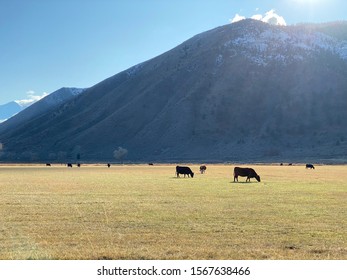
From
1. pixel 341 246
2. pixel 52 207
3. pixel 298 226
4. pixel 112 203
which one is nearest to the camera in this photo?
pixel 341 246

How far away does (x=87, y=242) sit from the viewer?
15.7 metres

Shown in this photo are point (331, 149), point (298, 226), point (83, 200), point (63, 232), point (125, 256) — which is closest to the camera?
point (125, 256)

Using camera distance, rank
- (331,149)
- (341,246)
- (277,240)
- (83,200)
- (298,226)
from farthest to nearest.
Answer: (331,149) < (83,200) < (298,226) < (277,240) < (341,246)

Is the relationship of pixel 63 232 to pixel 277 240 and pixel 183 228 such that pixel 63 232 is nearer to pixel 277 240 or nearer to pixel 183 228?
pixel 183 228

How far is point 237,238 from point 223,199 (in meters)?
13.4

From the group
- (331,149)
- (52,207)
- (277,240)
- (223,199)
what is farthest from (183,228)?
(331,149)

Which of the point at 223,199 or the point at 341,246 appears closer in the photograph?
the point at 341,246

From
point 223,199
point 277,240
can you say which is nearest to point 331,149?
point 223,199

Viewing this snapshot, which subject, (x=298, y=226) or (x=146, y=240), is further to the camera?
(x=298, y=226)

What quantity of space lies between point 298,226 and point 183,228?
15.6 feet

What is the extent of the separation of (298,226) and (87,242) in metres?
8.70

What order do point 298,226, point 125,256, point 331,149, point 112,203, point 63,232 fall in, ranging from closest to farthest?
point 125,256, point 63,232, point 298,226, point 112,203, point 331,149

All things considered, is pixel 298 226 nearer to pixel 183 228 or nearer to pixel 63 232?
pixel 183 228

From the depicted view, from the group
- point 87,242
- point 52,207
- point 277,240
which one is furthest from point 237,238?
point 52,207
